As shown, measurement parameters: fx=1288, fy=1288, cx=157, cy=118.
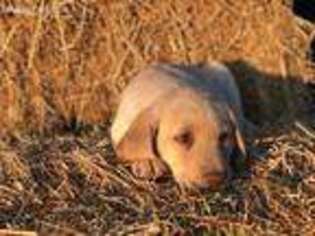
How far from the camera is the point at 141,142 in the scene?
7.82m

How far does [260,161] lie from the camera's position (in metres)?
7.88

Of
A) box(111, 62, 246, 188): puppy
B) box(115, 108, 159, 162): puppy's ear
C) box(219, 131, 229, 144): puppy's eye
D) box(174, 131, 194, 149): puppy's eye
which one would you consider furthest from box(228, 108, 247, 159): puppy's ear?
box(115, 108, 159, 162): puppy's ear

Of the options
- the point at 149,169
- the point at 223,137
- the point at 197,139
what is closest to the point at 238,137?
the point at 223,137

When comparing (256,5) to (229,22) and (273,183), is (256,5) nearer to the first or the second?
(229,22)

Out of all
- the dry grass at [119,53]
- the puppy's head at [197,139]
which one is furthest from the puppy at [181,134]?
the dry grass at [119,53]

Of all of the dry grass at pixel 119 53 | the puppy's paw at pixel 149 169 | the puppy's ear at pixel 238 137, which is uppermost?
the dry grass at pixel 119 53

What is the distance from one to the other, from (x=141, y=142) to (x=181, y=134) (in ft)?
0.91

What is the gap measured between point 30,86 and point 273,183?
245 cm

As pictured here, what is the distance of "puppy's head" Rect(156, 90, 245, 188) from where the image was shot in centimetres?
748

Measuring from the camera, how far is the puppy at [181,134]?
24.8ft

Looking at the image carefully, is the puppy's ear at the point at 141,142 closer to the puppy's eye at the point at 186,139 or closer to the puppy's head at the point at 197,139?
the puppy's head at the point at 197,139

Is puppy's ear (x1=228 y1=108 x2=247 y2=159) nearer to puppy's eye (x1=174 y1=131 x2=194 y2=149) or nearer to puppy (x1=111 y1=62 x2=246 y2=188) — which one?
puppy (x1=111 y1=62 x2=246 y2=188)

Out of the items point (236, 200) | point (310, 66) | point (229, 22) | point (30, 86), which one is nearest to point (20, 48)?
point (30, 86)

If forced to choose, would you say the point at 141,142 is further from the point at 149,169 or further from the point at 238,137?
the point at 238,137
